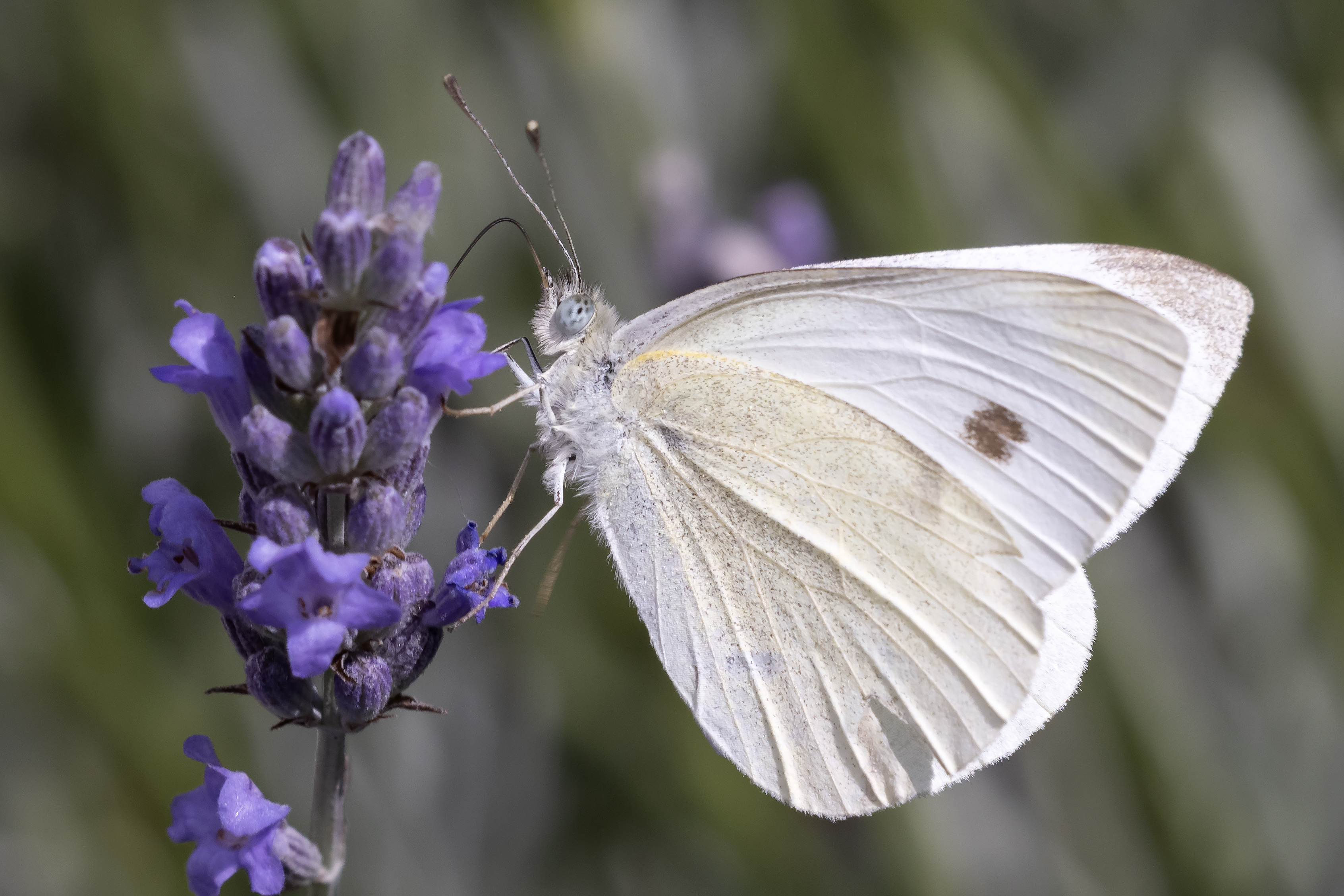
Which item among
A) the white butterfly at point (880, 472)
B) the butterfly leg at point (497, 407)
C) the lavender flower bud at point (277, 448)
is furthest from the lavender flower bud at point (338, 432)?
the white butterfly at point (880, 472)

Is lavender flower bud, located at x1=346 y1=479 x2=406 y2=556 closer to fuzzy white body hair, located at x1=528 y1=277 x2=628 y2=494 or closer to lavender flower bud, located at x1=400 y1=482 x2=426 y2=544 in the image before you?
lavender flower bud, located at x1=400 y1=482 x2=426 y2=544

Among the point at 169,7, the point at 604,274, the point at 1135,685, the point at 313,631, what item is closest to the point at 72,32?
the point at 169,7

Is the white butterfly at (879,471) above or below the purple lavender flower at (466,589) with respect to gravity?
below

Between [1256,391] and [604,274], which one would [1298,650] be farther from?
[604,274]

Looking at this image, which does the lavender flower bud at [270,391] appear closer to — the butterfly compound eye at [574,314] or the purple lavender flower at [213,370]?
the purple lavender flower at [213,370]

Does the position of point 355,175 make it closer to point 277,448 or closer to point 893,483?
point 277,448

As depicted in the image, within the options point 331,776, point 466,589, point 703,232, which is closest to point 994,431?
point 466,589

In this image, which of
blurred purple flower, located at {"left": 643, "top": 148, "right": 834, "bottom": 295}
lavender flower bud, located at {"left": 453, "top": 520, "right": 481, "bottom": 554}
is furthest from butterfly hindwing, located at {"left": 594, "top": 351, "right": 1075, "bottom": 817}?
blurred purple flower, located at {"left": 643, "top": 148, "right": 834, "bottom": 295}
